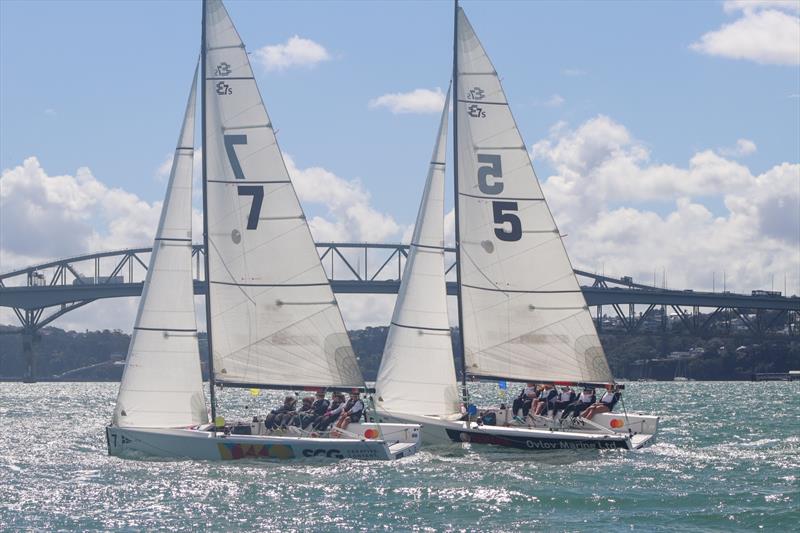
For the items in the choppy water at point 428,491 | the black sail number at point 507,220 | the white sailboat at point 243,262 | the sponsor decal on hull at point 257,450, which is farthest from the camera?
the black sail number at point 507,220

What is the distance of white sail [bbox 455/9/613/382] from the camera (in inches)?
1087

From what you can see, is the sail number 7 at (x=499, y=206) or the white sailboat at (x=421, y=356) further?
the sail number 7 at (x=499, y=206)

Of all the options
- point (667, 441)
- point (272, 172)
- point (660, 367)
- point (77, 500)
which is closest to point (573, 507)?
point (77, 500)

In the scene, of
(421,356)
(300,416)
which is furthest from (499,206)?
(300,416)

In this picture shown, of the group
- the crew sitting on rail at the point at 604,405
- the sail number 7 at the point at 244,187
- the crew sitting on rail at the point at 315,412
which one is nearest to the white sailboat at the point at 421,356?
the crew sitting on rail at the point at 315,412

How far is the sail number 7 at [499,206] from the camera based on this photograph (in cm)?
2775

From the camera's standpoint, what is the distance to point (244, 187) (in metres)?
25.1

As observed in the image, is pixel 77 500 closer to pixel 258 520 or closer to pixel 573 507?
pixel 258 520

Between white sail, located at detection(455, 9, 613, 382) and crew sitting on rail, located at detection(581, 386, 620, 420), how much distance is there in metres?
0.84

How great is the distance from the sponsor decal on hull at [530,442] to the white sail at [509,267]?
2.60 m

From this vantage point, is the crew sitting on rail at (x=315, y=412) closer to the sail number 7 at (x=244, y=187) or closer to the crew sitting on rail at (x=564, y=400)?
the sail number 7 at (x=244, y=187)

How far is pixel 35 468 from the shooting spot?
960 inches

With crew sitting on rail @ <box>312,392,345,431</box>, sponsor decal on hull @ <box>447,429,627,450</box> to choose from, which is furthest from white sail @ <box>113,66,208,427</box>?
sponsor decal on hull @ <box>447,429,627,450</box>

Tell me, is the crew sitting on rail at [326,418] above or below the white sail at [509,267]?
below
